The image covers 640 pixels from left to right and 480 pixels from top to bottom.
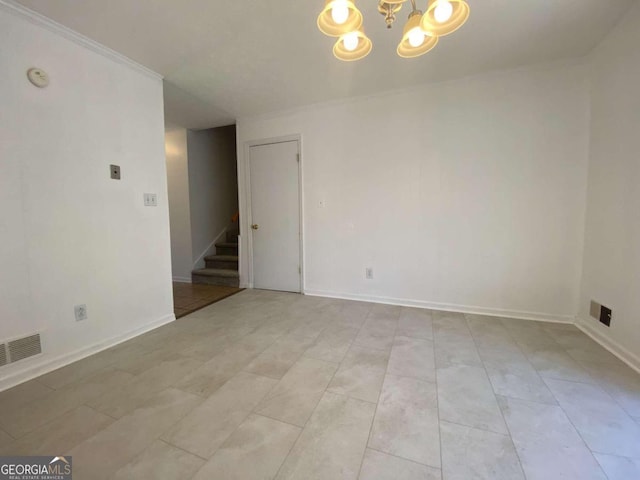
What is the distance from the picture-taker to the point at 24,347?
1.67 m

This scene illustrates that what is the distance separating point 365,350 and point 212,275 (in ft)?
9.61

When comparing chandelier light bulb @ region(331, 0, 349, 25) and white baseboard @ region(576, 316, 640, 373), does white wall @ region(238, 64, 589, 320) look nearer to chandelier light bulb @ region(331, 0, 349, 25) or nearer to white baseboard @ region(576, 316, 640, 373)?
white baseboard @ region(576, 316, 640, 373)

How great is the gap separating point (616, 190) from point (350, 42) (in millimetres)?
2267

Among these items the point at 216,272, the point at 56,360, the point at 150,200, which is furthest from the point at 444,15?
the point at 216,272

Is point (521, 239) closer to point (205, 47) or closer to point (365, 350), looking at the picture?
point (365, 350)

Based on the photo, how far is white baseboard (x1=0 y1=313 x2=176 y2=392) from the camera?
1.62 metres

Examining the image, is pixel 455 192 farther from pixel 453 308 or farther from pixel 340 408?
pixel 340 408

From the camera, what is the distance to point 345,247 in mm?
3215

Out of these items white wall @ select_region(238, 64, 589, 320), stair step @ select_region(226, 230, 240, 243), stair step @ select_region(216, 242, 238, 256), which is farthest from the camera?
stair step @ select_region(226, 230, 240, 243)

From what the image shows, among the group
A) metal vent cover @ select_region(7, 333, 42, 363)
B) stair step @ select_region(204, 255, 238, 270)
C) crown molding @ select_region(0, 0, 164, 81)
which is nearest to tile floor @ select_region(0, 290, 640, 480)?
metal vent cover @ select_region(7, 333, 42, 363)

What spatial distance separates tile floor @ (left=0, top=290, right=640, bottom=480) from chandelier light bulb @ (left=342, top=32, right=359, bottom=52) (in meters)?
1.95

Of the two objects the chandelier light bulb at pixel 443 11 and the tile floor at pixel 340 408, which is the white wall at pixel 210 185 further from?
the chandelier light bulb at pixel 443 11

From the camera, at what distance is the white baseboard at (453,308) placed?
2.48 m

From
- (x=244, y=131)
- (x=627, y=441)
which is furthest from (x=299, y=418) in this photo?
(x=244, y=131)
